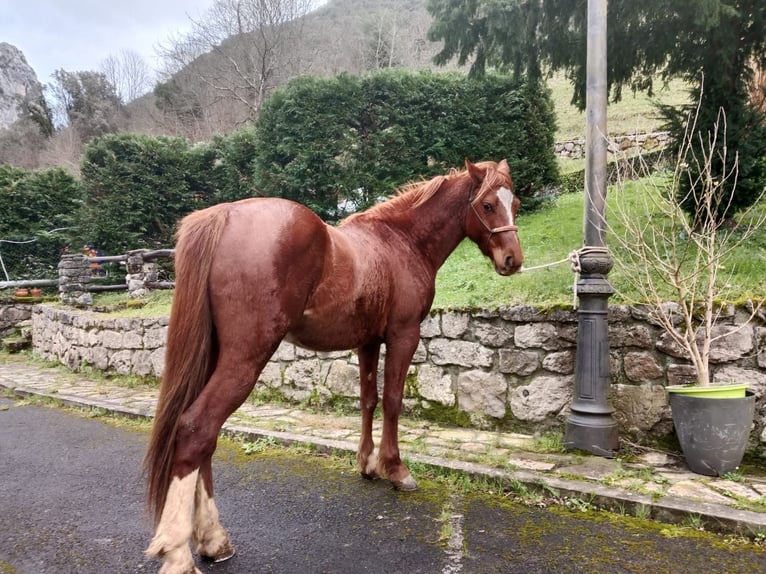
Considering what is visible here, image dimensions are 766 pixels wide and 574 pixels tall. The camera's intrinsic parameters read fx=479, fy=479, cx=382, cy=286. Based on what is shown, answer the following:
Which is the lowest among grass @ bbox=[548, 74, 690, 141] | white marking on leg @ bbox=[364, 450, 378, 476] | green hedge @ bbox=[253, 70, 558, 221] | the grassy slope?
white marking on leg @ bbox=[364, 450, 378, 476]

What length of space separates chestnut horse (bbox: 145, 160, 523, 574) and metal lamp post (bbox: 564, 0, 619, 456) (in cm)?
90

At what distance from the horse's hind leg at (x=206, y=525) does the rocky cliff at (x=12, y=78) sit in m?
53.9

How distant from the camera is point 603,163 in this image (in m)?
3.59

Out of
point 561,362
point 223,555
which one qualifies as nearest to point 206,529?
point 223,555

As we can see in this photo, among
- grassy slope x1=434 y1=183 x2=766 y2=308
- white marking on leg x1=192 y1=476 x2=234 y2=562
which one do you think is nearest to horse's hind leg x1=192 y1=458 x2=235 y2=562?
white marking on leg x1=192 y1=476 x2=234 y2=562

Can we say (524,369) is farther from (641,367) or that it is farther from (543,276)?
(543,276)

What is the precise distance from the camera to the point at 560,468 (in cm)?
313

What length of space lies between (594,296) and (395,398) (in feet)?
5.31

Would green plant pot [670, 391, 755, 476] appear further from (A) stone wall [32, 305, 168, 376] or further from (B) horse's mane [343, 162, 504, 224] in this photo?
(A) stone wall [32, 305, 168, 376]

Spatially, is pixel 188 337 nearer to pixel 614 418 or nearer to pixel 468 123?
pixel 614 418

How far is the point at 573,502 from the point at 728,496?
0.83 meters

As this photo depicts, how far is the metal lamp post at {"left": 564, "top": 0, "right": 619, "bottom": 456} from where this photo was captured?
3.34 m

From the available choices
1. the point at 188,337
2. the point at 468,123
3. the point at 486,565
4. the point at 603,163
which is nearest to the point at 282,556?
the point at 486,565

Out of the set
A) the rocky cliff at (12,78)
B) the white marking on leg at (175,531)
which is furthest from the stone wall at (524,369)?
the rocky cliff at (12,78)
